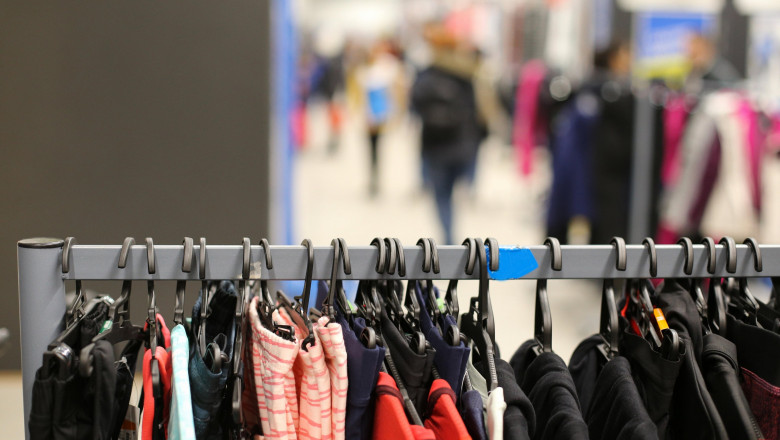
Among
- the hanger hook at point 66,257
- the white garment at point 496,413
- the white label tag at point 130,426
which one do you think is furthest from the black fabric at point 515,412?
the hanger hook at point 66,257

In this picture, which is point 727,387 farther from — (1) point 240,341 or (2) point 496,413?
(1) point 240,341

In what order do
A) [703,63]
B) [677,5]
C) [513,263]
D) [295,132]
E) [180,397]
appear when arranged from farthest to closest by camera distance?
[677,5] → [703,63] → [295,132] → [513,263] → [180,397]

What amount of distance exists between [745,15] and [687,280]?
574cm

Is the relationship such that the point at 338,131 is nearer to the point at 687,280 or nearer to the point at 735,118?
the point at 735,118

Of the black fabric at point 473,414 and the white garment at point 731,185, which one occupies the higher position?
the white garment at point 731,185

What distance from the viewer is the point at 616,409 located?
1.12 m

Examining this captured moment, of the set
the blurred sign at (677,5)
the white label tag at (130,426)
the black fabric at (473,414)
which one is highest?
the blurred sign at (677,5)

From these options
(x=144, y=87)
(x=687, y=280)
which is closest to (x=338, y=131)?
(x=144, y=87)

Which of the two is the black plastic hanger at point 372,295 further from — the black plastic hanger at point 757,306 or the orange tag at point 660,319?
the black plastic hanger at point 757,306

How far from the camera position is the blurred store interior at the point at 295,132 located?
336 centimetres

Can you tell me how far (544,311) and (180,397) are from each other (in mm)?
592

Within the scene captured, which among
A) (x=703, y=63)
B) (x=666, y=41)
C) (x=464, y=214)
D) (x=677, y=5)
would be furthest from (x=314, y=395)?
(x=464, y=214)

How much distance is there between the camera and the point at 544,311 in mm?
1267

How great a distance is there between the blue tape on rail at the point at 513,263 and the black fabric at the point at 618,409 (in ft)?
0.64
